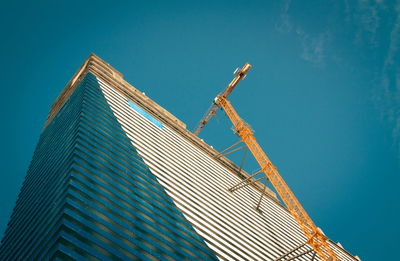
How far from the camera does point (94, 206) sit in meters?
28.9

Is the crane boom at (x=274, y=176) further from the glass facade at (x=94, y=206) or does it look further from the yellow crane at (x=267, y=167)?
the glass facade at (x=94, y=206)

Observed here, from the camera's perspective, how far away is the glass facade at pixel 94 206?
83.9 feet

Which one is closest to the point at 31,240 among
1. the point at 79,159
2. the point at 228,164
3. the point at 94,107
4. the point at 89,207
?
the point at 89,207

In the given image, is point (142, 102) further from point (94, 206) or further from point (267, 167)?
point (94, 206)

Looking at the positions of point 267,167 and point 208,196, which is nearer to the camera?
point 208,196

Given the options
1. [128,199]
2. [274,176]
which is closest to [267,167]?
[274,176]

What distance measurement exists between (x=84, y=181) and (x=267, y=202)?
4822 centimetres

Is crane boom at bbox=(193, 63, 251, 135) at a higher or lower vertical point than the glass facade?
higher

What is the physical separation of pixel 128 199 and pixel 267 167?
37146mm

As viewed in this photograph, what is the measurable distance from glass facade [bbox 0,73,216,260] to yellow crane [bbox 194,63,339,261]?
A: 66.1 ft

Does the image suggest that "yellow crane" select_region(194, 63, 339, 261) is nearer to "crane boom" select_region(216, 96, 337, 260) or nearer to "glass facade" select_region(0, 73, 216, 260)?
"crane boom" select_region(216, 96, 337, 260)

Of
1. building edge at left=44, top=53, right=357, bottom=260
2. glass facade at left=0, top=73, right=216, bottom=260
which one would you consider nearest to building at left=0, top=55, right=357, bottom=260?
glass facade at left=0, top=73, right=216, bottom=260

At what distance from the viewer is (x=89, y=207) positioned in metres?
28.2

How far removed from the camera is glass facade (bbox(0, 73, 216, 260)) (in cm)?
2556
